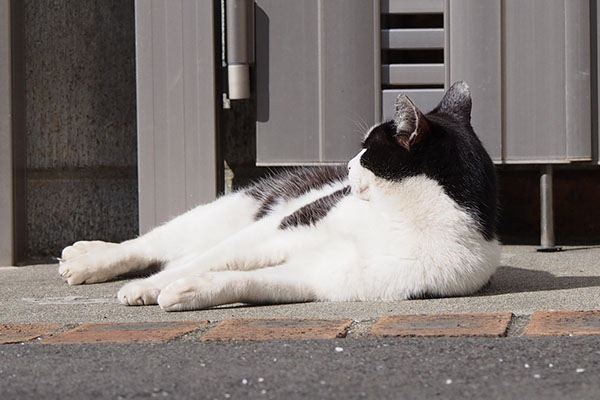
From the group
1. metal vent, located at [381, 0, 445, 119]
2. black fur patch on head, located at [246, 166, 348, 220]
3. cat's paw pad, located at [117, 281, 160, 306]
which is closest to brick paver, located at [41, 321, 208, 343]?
cat's paw pad, located at [117, 281, 160, 306]

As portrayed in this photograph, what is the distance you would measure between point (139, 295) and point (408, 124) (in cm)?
92

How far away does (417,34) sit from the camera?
3.83 meters

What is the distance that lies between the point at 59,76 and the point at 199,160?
86 centimetres

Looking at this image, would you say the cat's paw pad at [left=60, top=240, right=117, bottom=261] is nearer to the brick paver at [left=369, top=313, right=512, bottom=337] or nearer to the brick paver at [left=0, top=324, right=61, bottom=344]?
the brick paver at [left=0, top=324, right=61, bottom=344]

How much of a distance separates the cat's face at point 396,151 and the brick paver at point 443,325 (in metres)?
0.63

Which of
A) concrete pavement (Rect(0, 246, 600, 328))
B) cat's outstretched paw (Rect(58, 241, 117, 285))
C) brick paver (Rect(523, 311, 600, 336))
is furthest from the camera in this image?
cat's outstretched paw (Rect(58, 241, 117, 285))

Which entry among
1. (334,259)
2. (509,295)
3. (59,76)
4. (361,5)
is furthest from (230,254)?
(59,76)

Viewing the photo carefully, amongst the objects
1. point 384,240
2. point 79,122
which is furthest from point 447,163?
point 79,122

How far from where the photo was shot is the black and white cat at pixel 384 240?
2.69 m

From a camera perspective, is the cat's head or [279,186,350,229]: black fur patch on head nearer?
the cat's head

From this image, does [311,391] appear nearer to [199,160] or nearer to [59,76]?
[199,160]

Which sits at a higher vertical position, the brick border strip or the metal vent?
the metal vent

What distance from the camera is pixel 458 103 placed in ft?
10.0

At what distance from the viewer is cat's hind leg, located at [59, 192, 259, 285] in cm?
334
